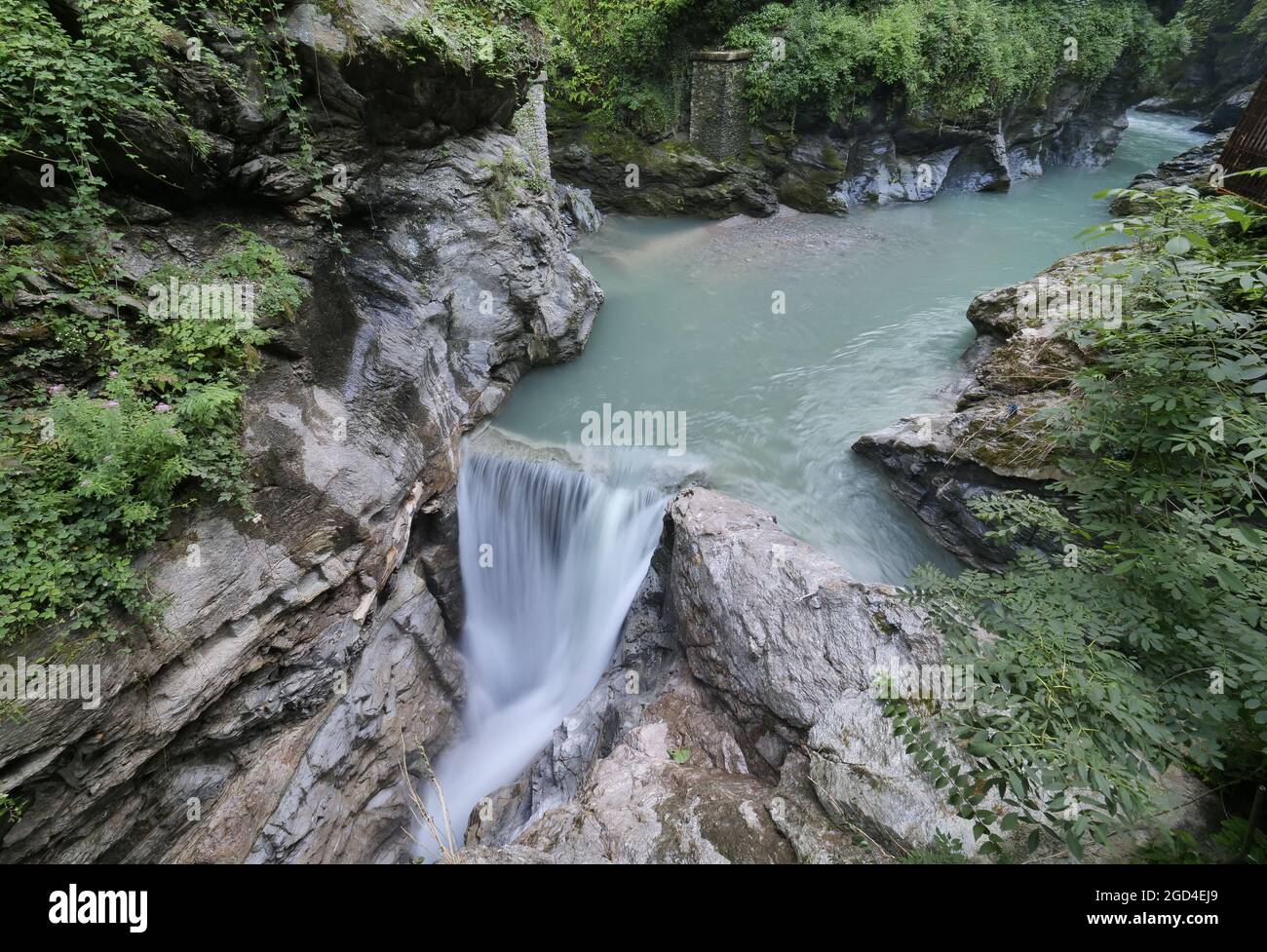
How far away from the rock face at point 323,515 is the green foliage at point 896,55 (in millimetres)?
9178

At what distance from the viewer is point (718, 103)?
15.2 m

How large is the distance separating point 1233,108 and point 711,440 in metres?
28.7

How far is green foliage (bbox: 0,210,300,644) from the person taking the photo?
396 cm

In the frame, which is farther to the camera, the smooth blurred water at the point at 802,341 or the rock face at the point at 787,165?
the rock face at the point at 787,165

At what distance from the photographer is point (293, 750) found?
540 centimetres

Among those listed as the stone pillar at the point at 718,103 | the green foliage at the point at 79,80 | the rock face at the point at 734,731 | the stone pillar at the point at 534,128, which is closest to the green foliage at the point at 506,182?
the stone pillar at the point at 534,128

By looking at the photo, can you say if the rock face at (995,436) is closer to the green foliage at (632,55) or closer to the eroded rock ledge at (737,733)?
the eroded rock ledge at (737,733)

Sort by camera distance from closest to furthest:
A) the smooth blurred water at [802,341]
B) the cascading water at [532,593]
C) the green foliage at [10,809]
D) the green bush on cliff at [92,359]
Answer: the green foliage at [10,809]
the green bush on cliff at [92,359]
the cascading water at [532,593]
the smooth blurred water at [802,341]

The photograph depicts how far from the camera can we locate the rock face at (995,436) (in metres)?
5.95

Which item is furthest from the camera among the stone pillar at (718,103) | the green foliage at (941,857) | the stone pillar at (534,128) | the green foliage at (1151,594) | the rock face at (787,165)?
the rock face at (787,165)

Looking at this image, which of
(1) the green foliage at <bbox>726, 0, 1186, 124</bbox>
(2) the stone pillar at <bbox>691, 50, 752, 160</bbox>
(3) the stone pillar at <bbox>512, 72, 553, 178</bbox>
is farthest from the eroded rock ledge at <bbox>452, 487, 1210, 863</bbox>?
(1) the green foliage at <bbox>726, 0, 1186, 124</bbox>

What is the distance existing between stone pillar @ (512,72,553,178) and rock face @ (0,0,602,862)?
1.50 m

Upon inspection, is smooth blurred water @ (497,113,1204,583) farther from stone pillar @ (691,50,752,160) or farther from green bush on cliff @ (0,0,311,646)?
green bush on cliff @ (0,0,311,646)
